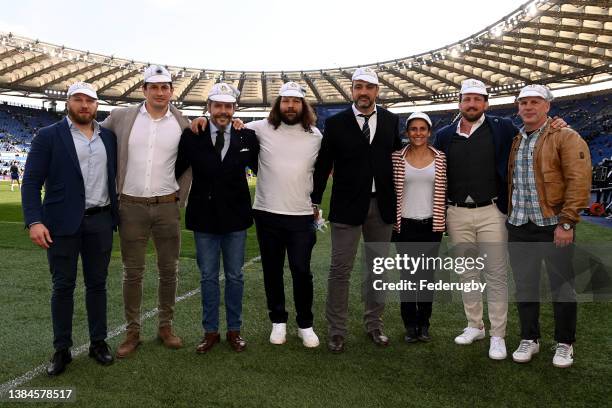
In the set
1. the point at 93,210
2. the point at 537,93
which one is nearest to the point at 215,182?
the point at 93,210

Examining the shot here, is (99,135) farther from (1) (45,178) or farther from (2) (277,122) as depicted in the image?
(2) (277,122)

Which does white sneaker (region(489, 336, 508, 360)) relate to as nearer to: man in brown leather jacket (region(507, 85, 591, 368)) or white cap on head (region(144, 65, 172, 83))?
man in brown leather jacket (region(507, 85, 591, 368))

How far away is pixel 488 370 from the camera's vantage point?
3.34 meters

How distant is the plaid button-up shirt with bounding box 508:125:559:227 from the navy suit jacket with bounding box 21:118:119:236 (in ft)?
9.99

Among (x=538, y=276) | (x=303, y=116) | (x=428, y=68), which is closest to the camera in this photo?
(x=538, y=276)

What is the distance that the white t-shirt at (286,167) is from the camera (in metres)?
3.72

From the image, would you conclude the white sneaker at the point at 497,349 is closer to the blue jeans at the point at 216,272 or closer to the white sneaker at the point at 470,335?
the white sneaker at the point at 470,335

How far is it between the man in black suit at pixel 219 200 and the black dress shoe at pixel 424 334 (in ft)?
4.64

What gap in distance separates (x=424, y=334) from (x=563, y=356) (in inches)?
39.0

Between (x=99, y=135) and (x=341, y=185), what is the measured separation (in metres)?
1.81

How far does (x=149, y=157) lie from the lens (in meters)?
3.58

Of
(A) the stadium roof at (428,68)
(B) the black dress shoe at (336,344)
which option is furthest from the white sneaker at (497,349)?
(A) the stadium roof at (428,68)

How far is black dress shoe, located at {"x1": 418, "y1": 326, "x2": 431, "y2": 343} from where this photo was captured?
12.7 feet

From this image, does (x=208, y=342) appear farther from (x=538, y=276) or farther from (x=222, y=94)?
(x=538, y=276)
